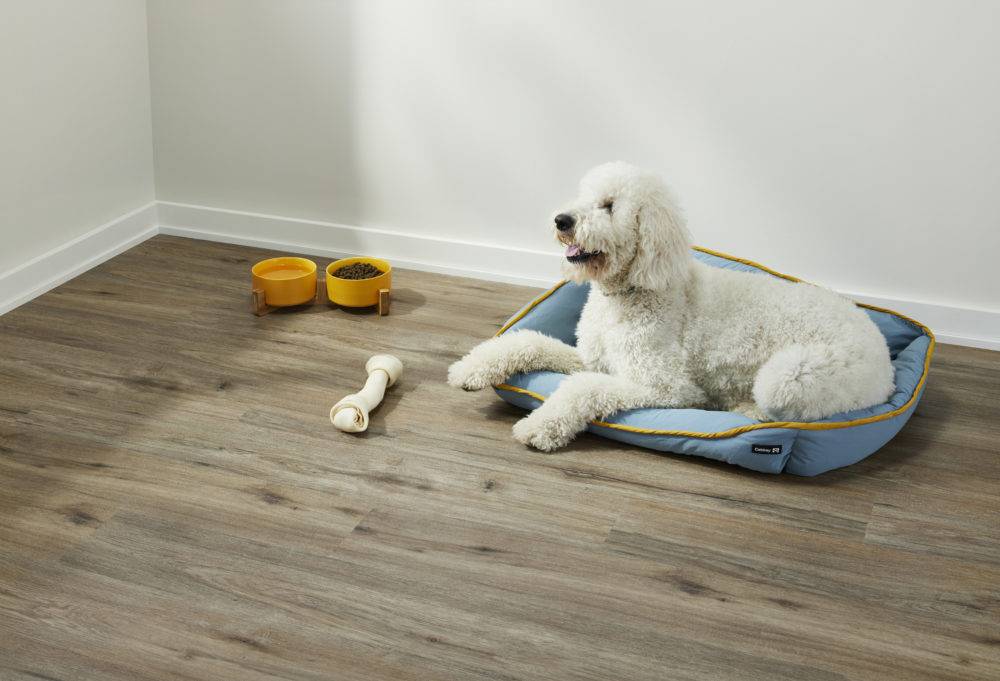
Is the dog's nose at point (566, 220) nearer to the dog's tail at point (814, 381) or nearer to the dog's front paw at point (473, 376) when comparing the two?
the dog's front paw at point (473, 376)

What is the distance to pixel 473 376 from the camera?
2582 millimetres

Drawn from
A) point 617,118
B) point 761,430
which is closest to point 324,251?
point 617,118

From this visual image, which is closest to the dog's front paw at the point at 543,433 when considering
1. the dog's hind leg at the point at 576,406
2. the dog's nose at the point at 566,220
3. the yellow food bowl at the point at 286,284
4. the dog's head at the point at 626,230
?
the dog's hind leg at the point at 576,406

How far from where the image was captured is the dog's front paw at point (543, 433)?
246 centimetres

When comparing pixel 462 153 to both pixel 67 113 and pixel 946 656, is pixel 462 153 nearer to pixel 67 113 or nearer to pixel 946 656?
pixel 67 113

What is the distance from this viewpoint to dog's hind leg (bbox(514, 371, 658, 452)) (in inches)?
96.8

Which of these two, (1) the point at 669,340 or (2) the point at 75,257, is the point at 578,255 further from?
(2) the point at 75,257

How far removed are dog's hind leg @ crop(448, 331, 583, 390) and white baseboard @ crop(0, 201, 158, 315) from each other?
1.51m

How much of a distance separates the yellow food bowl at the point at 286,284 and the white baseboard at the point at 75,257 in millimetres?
658

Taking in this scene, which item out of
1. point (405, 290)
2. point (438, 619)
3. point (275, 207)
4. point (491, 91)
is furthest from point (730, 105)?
point (438, 619)

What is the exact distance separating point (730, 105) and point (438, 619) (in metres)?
2.01

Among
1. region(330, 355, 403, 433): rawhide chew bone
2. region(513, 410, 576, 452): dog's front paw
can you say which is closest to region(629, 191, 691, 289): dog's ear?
region(513, 410, 576, 452): dog's front paw

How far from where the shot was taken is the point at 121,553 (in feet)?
6.73

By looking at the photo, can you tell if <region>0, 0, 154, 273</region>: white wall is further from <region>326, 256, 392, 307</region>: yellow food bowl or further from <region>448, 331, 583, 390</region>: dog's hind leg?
<region>448, 331, 583, 390</region>: dog's hind leg
